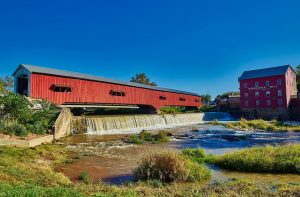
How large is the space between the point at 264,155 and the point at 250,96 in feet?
151

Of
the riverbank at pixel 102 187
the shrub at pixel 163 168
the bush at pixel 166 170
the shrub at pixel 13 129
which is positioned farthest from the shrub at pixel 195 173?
the shrub at pixel 13 129

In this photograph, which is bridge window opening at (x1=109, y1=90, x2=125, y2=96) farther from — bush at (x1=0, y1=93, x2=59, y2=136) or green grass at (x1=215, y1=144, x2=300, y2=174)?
green grass at (x1=215, y1=144, x2=300, y2=174)

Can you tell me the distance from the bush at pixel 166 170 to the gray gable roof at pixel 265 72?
4707 centimetres

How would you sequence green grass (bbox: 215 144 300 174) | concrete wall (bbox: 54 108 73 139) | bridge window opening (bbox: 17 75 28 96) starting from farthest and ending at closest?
bridge window opening (bbox: 17 75 28 96), concrete wall (bbox: 54 108 73 139), green grass (bbox: 215 144 300 174)

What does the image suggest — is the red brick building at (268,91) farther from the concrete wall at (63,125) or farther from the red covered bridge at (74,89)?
the concrete wall at (63,125)

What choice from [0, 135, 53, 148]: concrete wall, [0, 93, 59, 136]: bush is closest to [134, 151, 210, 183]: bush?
[0, 135, 53, 148]: concrete wall

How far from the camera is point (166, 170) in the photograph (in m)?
9.00

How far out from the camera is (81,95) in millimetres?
31188

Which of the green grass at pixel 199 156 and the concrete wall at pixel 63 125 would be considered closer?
the green grass at pixel 199 156

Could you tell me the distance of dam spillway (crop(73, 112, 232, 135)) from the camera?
25609mm

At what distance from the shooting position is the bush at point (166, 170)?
29.1ft

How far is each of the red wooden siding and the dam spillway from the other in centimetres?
393

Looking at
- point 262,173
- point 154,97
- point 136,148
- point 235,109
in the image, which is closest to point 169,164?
point 262,173

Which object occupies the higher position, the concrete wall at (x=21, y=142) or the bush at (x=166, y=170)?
the concrete wall at (x=21, y=142)
